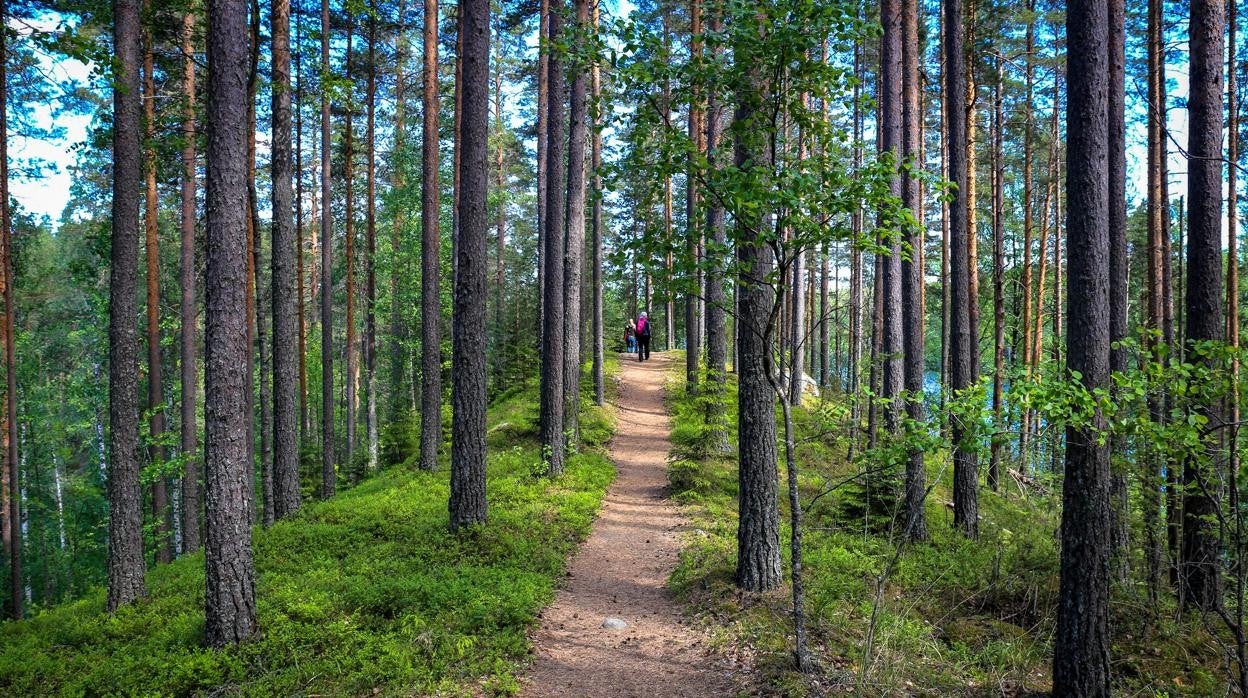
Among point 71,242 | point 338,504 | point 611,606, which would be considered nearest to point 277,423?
point 338,504

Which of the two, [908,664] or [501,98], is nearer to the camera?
[908,664]

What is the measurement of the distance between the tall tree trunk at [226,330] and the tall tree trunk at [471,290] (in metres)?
2.99

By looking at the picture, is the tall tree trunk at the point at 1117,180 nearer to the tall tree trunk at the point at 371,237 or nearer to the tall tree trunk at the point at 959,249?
the tall tree trunk at the point at 959,249

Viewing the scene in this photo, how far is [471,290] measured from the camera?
8.48 m

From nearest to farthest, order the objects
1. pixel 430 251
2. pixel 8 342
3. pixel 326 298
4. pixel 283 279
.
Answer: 1. pixel 283 279
2. pixel 8 342
3. pixel 430 251
4. pixel 326 298

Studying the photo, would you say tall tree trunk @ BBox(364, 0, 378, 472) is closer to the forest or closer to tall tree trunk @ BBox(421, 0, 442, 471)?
the forest

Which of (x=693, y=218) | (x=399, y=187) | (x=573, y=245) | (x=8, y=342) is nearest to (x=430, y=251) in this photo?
(x=573, y=245)

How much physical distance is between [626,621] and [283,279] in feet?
27.9

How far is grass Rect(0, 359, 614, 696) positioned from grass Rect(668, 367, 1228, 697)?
217 centimetres

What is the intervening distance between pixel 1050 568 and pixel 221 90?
1040 centimetres

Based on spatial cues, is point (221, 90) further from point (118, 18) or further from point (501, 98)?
point (501, 98)

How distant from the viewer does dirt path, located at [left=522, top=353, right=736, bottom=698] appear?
5.36 metres

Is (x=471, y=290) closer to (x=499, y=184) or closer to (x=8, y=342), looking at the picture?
(x=8, y=342)

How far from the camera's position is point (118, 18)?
7699 millimetres
